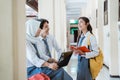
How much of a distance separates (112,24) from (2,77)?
20.4ft

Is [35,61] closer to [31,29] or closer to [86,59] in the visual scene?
[31,29]

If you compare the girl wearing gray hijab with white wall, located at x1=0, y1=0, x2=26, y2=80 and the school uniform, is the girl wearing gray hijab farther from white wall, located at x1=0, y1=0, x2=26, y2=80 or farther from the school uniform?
white wall, located at x1=0, y1=0, x2=26, y2=80

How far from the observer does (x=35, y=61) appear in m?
3.33

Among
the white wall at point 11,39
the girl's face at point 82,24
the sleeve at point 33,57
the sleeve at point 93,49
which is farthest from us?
the girl's face at point 82,24

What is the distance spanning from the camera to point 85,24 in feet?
13.9

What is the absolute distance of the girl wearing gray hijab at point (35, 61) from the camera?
3336 mm

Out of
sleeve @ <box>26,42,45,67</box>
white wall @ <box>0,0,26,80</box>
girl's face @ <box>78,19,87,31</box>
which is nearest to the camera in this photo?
white wall @ <box>0,0,26,80</box>

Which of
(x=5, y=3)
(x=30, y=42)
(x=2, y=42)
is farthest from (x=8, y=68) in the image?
(x=30, y=42)

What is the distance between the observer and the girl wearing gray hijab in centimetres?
334

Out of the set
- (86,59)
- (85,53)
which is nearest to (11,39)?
(85,53)

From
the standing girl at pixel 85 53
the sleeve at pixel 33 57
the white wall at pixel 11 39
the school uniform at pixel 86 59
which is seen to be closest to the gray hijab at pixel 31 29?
the sleeve at pixel 33 57

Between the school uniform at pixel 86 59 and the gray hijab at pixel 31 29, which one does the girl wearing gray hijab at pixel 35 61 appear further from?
the school uniform at pixel 86 59

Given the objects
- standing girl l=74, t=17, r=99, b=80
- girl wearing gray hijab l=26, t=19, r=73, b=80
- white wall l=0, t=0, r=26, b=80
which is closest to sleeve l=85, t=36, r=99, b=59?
standing girl l=74, t=17, r=99, b=80

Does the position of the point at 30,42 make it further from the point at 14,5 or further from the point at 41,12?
the point at 41,12
